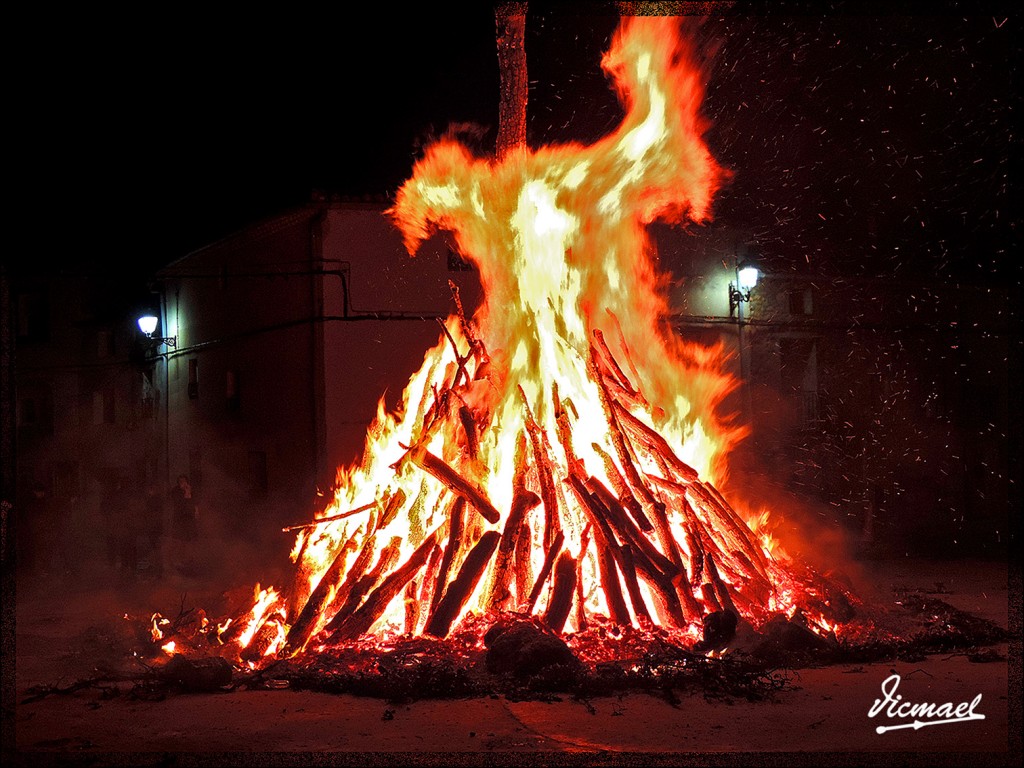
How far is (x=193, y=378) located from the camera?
2425 cm

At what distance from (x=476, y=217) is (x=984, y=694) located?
6337 mm

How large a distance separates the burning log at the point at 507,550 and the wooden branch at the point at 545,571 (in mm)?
241

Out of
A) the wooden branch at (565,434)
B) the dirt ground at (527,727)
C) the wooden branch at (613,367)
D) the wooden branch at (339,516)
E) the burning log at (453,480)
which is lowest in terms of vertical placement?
the dirt ground at (527,727)

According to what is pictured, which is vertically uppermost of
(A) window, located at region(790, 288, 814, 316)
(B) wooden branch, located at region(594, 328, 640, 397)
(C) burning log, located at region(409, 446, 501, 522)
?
(A) window, located at region(790, 288, 814, 316)

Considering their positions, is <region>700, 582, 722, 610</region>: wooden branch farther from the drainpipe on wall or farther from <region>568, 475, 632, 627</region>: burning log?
the drainpipe on wall

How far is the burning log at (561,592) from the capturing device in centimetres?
799

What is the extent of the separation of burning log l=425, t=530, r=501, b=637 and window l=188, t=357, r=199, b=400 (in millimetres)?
17190

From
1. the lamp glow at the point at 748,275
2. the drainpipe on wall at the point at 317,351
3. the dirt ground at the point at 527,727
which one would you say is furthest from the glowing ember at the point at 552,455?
the lamp glow at the point at 748,275

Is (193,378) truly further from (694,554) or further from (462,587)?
(694,554)

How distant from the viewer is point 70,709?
6473mm

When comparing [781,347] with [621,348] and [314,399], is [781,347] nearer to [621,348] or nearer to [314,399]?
[314,399]

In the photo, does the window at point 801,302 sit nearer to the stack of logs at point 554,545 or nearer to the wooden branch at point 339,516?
the stack of logs at point 554,545

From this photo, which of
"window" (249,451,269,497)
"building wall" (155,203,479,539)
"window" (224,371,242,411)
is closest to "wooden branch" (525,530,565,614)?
"building wall" (155,203,479,539)

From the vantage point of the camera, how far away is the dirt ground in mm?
5434
